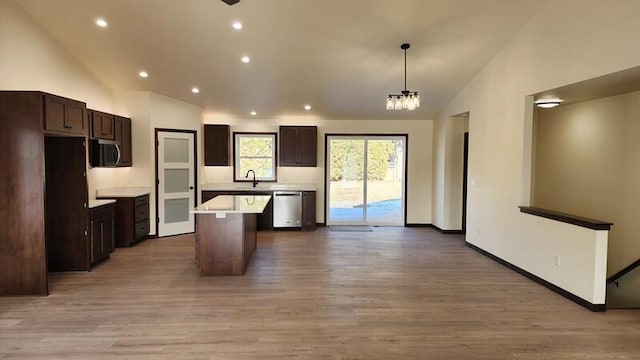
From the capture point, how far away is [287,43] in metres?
4.89

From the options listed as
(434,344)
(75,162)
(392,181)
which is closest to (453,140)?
(392,181)

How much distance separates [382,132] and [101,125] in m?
5.58

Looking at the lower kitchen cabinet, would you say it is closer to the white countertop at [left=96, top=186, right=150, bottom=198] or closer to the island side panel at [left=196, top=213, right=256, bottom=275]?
the white countertop at [left=96, top=186, right=150, bottom=198]

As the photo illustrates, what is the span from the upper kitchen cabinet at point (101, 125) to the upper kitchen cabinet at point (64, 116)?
90 centimetres

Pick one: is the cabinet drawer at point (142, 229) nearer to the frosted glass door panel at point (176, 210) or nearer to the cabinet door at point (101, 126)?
the frosted glass door panel at point (176, 210)

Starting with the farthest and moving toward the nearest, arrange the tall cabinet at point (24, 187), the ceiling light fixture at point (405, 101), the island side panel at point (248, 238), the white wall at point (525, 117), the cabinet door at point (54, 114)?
the island side panel at point (248, 238), the ceiling light fixture at point (405, 101), the cabinet door at point (54, 114), the tall cabinet at point (24, 187), the white wall at point (525, 117)

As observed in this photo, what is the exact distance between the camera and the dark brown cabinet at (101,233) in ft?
15.7

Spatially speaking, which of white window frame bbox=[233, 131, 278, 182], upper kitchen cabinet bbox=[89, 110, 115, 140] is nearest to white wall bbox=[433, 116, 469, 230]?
white window frame bbox=[233, 131, 278, 182]

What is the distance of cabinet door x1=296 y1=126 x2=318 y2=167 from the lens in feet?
25.6

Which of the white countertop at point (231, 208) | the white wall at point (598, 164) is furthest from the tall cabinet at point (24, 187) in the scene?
the white wall at point (598, 164)

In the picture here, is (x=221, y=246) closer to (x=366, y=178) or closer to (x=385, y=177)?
(x=366, y=178)

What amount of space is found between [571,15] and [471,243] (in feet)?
12.1

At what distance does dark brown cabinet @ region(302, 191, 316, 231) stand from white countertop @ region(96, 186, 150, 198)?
10.2 feet

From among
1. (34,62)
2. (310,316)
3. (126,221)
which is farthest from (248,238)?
(34,62)
